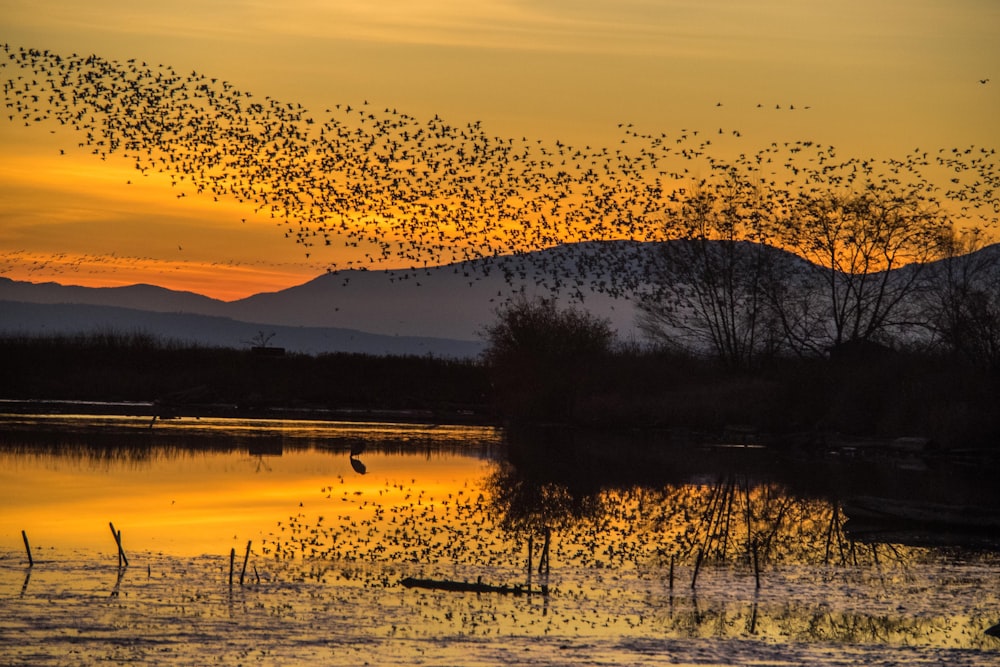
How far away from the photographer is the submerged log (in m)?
19.5

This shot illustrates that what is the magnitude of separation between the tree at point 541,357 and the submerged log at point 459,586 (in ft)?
155

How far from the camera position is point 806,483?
39.5 meters

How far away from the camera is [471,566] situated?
877 inches

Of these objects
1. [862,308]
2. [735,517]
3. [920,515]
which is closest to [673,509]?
[735,517]

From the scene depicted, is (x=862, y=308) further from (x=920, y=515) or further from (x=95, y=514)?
(x=95, y=514)

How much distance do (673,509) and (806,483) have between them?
9.26 metres

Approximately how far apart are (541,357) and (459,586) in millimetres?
49787

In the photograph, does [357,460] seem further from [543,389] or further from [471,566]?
[543,389]

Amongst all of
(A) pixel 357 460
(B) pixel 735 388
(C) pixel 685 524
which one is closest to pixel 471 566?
(C) pixel 685 524

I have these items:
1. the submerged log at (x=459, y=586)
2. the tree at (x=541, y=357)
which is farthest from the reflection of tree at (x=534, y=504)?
Result: the tree at (x=541, y=357)

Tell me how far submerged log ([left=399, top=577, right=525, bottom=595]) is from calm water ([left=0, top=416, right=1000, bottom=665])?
10 cm

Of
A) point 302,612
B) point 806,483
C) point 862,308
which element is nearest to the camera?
point 302,612

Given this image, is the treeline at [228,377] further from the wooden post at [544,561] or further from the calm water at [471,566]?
the wooden post at [544,561]

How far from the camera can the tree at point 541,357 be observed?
6870 centimetres
